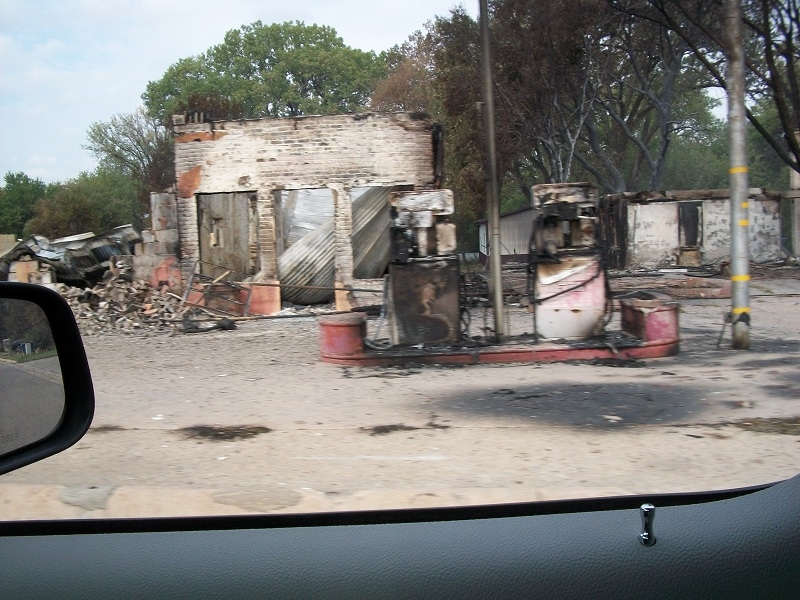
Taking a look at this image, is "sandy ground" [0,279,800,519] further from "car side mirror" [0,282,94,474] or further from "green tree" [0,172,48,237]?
"green tree" [0,172,48,237]

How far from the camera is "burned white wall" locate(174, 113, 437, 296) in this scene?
55.0 ft

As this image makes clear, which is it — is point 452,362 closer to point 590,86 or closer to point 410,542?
point 410,542

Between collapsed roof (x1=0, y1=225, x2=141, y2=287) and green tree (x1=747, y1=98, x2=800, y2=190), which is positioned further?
green tree (x1=747, y1=98, x2=800, y2=190)

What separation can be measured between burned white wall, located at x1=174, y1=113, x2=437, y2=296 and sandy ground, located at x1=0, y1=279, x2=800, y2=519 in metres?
7.00

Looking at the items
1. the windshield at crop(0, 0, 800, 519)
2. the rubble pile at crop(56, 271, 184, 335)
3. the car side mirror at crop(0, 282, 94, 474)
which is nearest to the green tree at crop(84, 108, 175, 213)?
the windshield at crop(0, 0, 800, 519)

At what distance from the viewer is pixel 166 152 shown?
39.3 meters

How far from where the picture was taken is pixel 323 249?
1727cm

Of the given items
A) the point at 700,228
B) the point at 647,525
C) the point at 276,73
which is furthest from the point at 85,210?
the point at 647,525

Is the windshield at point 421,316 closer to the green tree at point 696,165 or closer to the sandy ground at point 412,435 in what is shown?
the sandy ground at point 412,435

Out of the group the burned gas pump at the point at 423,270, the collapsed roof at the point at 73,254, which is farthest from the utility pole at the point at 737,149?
the collapsed roof at the point at 73,254

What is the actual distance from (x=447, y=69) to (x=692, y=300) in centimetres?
1353

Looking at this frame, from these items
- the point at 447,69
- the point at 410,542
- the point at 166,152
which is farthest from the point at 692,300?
the point at 166,152

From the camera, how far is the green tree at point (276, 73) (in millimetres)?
31781

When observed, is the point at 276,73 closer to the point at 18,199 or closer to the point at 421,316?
the point at 18,199
